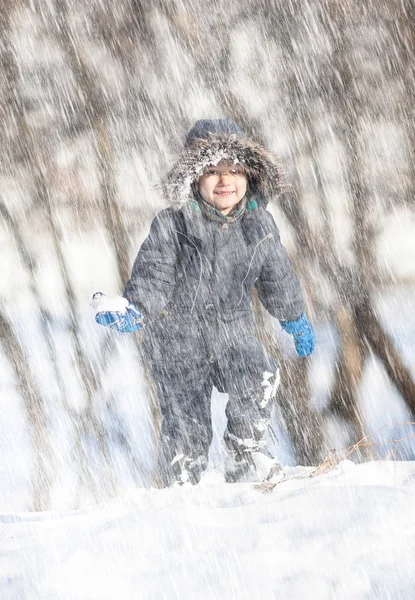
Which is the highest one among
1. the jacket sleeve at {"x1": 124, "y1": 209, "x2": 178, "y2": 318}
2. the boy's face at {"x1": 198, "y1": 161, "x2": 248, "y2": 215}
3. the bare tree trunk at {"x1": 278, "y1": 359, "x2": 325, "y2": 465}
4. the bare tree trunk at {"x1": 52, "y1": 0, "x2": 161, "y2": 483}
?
the bare tree trunk at {"x1": 52, "y1": 0, "x2": 161, "y2": 483}

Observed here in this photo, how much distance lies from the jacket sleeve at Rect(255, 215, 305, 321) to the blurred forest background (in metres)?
1.45

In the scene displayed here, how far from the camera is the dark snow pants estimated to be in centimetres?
203

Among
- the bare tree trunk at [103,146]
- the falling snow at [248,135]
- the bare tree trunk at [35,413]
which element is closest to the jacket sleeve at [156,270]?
the falling snow at [248,135]

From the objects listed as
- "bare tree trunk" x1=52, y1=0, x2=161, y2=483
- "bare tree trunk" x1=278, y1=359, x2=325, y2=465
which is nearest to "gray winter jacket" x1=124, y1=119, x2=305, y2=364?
"bare tree trunk" x1=278, y1=359, x2=325, y2=465

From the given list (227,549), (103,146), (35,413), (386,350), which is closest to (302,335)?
(227,549)

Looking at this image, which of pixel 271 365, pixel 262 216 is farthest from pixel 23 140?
pixel 271 365

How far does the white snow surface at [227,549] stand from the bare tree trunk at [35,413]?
11.6 ft

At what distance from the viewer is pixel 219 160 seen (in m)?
1.99

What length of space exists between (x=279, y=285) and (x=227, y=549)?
4.08ft

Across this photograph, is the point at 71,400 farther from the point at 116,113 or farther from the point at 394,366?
the point at 394,366

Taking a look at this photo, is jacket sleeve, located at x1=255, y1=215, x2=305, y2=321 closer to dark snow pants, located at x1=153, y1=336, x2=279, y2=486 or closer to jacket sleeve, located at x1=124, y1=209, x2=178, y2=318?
dark snow pants, located at x1=153, y1=336, x2=279, y2=486

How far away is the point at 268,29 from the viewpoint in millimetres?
3393

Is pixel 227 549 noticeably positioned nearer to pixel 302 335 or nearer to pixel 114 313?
pixel 114 313

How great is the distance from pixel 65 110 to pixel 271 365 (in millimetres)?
2885
